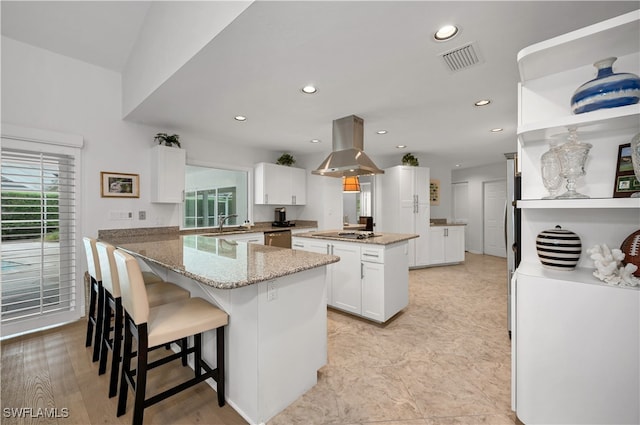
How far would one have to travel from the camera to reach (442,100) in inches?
113

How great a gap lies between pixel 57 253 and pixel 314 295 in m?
3.01

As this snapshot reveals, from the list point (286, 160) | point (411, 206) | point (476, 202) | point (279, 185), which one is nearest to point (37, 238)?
point (279, 185)

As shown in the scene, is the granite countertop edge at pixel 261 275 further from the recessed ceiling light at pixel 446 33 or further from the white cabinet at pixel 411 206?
the white cabinet at pixel 411 206

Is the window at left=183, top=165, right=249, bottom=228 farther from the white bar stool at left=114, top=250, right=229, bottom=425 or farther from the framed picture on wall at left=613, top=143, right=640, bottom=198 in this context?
the framed picture on wall at left=613, top=143, right=640, bottom=198

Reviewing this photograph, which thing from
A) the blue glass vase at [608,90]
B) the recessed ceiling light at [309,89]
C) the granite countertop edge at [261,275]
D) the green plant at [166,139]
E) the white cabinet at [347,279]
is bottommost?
the white cabinet at [347,279]

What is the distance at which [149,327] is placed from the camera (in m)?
1.45

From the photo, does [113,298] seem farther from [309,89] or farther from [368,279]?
[309,89]

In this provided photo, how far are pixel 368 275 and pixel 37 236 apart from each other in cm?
344

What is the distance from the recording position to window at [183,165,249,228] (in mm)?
4844

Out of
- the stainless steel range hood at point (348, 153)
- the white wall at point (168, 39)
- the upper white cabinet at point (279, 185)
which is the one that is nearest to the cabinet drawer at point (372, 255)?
the stainless steel range hood at point (348, 153)

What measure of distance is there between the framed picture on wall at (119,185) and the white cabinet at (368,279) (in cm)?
248

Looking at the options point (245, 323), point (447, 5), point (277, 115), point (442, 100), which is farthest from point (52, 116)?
point (442, 100)

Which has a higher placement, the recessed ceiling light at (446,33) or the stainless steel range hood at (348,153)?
the recessed ceiling light at (446,33)

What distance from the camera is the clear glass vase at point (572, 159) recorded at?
1.39 meters
